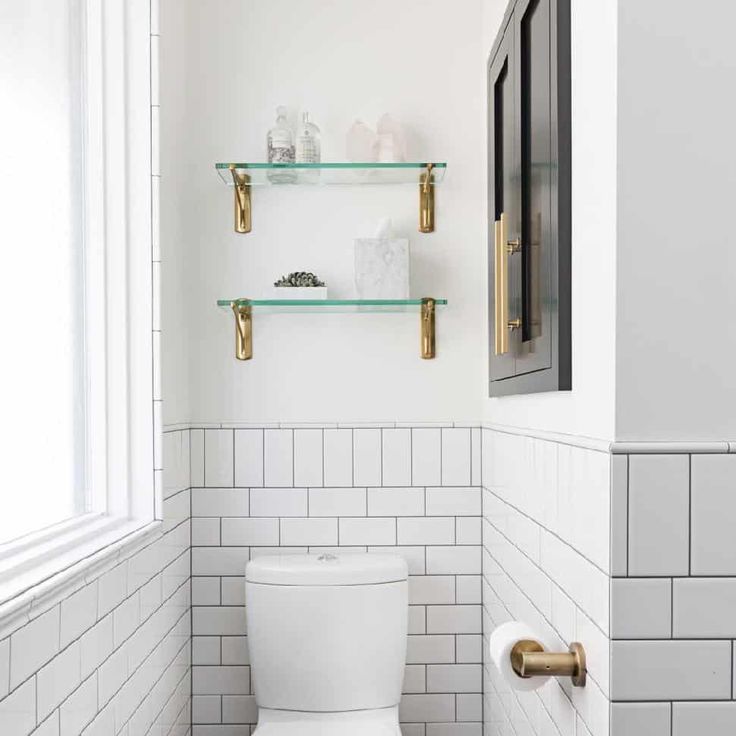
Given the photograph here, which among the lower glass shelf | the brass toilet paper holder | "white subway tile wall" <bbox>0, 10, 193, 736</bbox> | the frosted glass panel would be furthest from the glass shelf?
the brass toilet paper holder

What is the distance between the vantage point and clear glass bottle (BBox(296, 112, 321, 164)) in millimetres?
2180

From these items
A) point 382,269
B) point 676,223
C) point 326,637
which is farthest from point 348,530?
point 676,223

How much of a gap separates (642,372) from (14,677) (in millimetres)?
920

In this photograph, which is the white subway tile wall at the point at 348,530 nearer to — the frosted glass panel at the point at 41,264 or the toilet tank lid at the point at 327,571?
the toilet tank lid at the point at 327,571

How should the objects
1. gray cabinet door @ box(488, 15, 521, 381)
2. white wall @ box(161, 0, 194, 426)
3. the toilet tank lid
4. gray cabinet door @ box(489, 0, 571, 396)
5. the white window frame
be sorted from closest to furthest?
gray cabinet door @ box(489, 0, 571, 396) → gray cabinet door @ box(488, 15, 521, 381) → the white window frame → white wall @ box(161, 0, 194, 426) → the toilet tank lid

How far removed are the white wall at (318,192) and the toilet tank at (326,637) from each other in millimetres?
422

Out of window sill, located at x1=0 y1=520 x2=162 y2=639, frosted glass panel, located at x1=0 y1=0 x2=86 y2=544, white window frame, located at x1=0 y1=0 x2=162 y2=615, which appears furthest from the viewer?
white window frame, located at x1=0 y1=0 x2=162 y2=615

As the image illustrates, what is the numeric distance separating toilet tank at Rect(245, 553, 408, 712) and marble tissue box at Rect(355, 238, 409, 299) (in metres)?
0.69

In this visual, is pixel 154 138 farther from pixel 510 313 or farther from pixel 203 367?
pixel 510 313

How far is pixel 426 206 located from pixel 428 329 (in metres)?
Answer: 0.32

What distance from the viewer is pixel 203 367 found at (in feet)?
7.49

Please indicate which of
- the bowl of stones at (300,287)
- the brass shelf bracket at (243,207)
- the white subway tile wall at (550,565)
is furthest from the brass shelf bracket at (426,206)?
the white subway tile wall at (550,565)

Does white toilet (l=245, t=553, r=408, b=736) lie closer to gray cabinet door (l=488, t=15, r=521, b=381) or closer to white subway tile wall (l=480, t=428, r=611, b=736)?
white subway tile wall (l=480, t=428, r=611, b=736)

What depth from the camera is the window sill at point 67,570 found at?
116 cm
